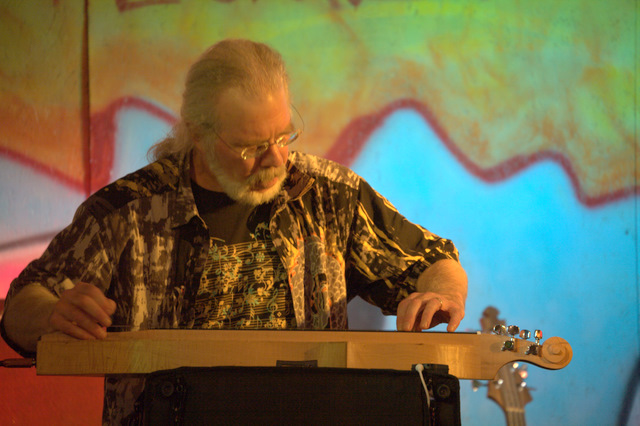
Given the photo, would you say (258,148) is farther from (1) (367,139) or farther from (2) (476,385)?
(2) (476,385)

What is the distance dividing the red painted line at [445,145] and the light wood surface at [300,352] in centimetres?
156

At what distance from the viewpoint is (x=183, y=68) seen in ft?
9.82

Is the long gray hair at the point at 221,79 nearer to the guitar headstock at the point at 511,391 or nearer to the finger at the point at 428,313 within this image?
the finger at the point at 428,313

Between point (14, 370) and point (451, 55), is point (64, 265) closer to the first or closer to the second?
point (14, 370)

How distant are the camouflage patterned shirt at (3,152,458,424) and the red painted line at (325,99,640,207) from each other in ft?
2.36

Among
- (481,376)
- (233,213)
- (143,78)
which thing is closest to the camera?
(481,376)

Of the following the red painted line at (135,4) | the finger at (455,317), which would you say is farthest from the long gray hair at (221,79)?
the red painted line at (135,4)

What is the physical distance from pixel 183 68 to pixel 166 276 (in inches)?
50.3

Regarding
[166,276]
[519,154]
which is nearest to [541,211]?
[519,154]

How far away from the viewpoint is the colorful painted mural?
295 centimetres

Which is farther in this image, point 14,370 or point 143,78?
point 143,78

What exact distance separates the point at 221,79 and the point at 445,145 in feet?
3.94

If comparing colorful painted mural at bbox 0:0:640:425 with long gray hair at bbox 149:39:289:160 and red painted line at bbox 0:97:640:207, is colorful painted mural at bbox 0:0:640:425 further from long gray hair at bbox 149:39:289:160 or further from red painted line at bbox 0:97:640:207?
long gray hair at bbox 149:39:289:160

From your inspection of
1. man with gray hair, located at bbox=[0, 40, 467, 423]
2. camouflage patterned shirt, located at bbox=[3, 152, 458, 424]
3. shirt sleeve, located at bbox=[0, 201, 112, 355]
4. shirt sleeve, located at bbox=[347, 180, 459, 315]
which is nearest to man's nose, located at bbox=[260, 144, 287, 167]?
man with gray hair, located at bbox=[0, 40, 467, 423]
